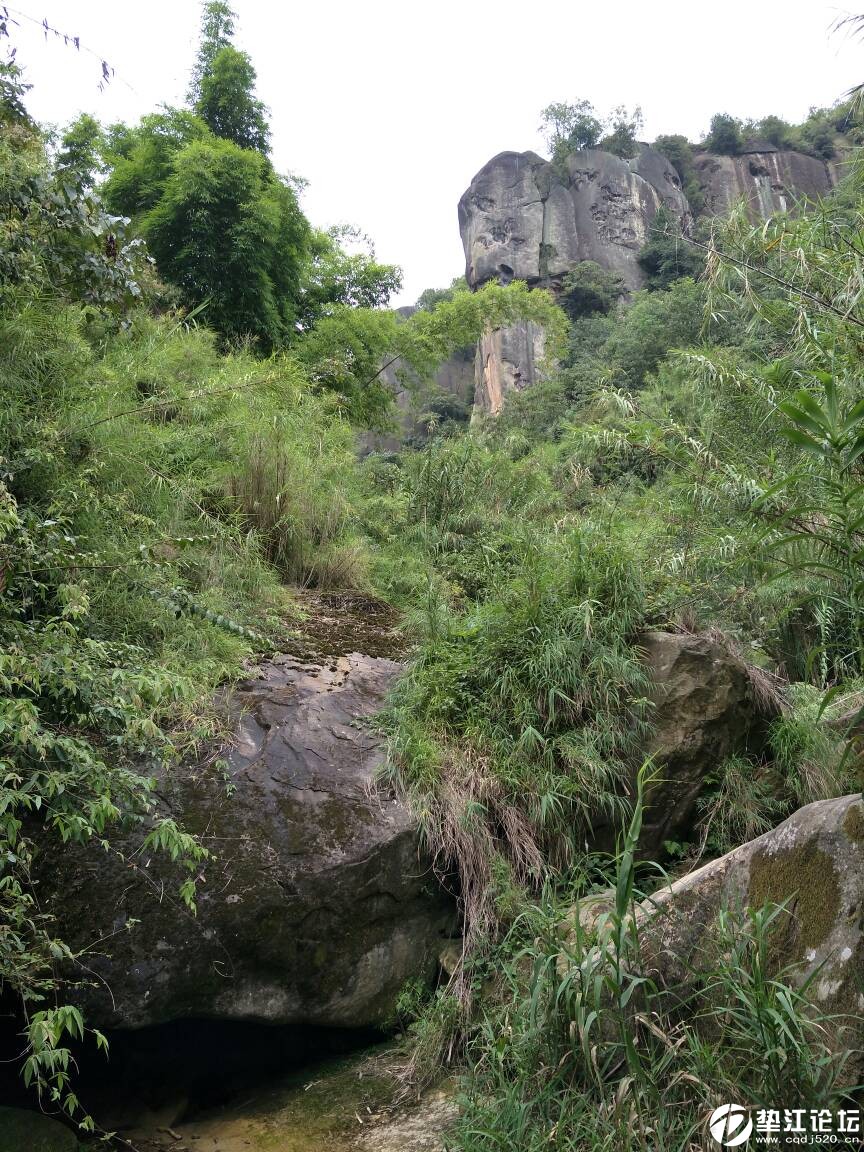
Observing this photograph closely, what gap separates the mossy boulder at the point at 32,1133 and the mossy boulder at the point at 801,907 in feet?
7.21

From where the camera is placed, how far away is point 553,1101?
2.63 metres

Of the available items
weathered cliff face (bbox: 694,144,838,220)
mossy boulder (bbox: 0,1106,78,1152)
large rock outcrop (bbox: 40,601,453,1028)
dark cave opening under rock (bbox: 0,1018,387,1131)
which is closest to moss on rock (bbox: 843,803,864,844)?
large rock outcrop (bbox: 40,601,453,1028)

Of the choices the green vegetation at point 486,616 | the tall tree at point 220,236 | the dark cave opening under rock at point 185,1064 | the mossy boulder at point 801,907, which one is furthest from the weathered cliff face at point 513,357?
the mossy boulder at point 801,907

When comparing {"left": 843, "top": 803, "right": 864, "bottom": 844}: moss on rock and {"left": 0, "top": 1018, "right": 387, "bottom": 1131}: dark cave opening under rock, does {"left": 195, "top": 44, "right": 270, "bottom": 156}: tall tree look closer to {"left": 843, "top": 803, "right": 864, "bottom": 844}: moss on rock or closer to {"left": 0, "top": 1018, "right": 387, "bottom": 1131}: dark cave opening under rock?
{"left": 0, "top": 1018, "right": 387, "bottom": 1131}: dark cave opening under rock

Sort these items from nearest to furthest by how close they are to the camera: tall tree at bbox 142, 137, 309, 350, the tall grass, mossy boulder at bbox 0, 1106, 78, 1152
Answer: the tall grass, mossy boulder at bbox 0, 1106, 78, 1152, tall tree at bbox 142, 137, 309, 350

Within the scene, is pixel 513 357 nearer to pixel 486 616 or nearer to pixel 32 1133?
pixel 486 616

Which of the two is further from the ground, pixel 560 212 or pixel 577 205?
pixel 577 205

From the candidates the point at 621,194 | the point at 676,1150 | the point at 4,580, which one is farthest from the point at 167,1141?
the point at 621,194

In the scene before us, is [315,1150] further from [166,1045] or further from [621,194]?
[621,194]

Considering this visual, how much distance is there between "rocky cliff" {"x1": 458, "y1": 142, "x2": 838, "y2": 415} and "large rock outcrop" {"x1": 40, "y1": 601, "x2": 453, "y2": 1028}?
80.1 feet

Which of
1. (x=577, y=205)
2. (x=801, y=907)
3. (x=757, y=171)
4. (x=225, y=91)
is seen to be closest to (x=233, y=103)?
(x=225, y=91)

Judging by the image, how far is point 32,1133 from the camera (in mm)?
2781

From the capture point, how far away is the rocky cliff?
29.4 metres

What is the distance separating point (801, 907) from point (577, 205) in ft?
106
